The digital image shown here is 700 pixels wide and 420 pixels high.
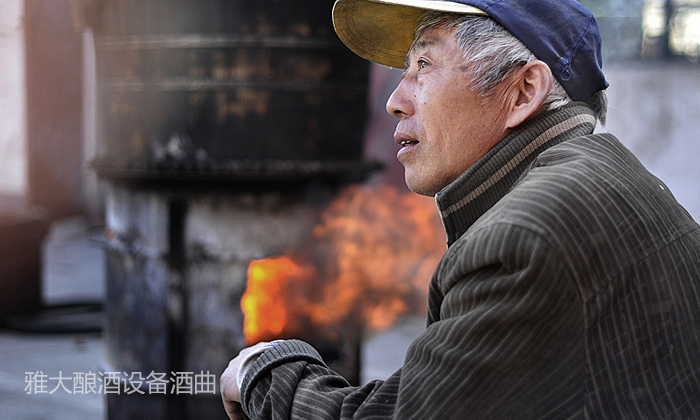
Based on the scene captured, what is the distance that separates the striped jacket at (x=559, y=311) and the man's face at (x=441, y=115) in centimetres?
13

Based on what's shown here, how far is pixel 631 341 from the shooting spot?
1262 millimetres

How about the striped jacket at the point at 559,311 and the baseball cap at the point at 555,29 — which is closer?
the striped jacket at the point at 559,311

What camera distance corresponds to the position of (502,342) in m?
1.17

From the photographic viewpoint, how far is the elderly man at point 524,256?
118 cm

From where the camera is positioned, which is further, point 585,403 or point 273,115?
point 273,115

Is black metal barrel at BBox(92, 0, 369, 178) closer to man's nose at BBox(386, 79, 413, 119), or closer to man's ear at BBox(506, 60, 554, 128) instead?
man's nose at BBox(386, 79, 413, 119)

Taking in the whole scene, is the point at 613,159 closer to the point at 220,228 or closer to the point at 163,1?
the point at 220,228

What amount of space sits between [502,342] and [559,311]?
0.11 metres

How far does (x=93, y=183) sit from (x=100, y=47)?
28.9ft

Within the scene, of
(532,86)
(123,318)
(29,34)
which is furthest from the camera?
(29,34)

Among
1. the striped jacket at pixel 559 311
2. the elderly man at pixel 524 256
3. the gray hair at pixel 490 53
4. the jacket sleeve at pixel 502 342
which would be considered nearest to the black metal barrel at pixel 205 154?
the elderly man at pixel 524 256

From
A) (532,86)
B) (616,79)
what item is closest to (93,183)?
(616,79)

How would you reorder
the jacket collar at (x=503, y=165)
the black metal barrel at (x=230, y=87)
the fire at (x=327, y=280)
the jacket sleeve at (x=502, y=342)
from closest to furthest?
the jacket sleeve at (x=502, y=342)
the jacket collar at (x=503, y=165)
the black metal barrel at (x=230, y=87)
the fire at (x=327, y=280)

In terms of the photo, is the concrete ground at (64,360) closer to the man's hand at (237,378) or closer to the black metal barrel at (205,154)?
the black metal barrel at (205,154)
